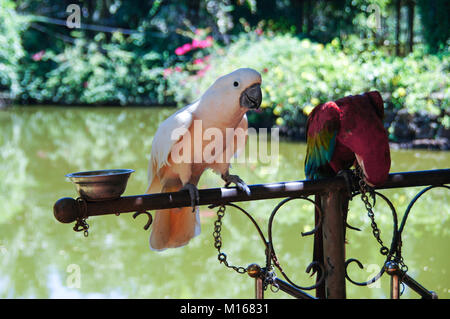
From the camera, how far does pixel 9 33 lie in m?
9.43

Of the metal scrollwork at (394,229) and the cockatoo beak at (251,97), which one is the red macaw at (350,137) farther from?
the cockatoo beak at (251,97)

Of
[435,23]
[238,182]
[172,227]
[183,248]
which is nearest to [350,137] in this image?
[238,182]

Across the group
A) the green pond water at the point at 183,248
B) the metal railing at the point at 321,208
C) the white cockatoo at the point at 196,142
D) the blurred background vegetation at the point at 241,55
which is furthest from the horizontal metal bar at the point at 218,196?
the blurred background vegetation at the point at 241,55

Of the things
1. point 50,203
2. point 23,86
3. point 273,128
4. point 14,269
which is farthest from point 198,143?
point 23,86

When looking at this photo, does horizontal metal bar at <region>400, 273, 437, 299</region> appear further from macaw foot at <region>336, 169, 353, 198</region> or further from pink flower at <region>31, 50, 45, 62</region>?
pink flower at <region>31, 50, 45, 62</region>

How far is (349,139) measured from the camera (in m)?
1.40

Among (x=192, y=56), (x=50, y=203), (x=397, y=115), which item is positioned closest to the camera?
(x=50, y=203)

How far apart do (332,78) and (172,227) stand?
414 centimetres

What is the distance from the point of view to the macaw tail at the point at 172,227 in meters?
1.56

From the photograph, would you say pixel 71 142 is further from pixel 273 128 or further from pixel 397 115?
pixel 397 115

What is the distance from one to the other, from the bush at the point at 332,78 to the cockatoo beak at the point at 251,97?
3.95 m

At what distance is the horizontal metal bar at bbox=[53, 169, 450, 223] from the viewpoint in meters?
1.08

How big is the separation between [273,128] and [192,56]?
5.09 meters

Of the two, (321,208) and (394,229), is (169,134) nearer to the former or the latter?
(321,208)
